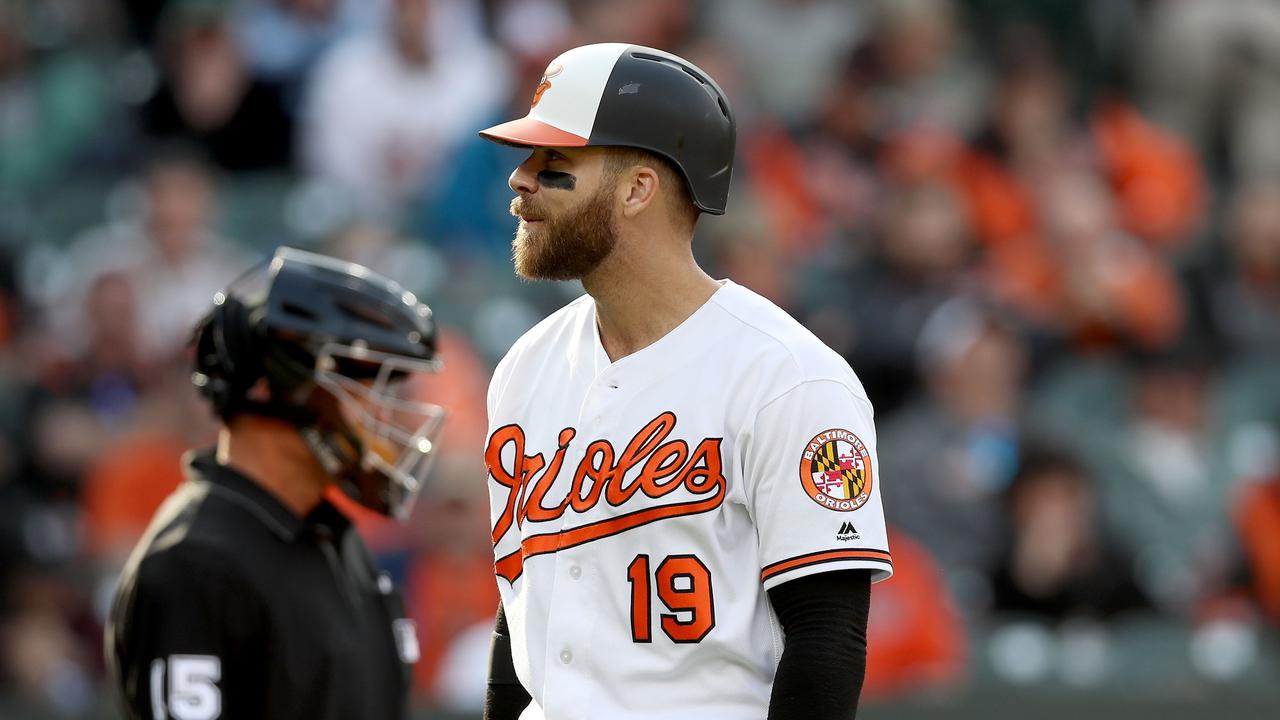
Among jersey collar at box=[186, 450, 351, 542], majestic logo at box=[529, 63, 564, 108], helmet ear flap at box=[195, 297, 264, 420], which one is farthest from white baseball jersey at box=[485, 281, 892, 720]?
helmet ear flap at box=[195, 297, 264, 420]

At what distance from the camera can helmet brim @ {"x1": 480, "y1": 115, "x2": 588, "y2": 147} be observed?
2.71 m

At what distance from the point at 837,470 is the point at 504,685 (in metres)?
0.74

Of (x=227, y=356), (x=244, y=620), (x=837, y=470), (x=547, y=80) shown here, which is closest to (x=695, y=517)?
(x=837, y=470)

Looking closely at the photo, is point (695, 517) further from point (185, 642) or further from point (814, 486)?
point (185, 642)

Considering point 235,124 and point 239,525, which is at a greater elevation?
point 235,124

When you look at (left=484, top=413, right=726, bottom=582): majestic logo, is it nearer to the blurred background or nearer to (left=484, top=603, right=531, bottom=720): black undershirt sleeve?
(left=484, top=603, right=531, bottom=720): black undershirt sleeve

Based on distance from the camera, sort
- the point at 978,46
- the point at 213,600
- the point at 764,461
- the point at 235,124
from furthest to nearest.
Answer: the point at 978,46 → the point at 235,124 → the point at 213,600 → the point at 764,461

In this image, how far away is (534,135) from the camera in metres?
2.73

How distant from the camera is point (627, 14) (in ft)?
30.0

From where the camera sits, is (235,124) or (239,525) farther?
(235,124)

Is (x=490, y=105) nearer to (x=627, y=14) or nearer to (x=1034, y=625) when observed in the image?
(x=627, y=14)

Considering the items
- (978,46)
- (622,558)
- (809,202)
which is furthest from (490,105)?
(622,558)

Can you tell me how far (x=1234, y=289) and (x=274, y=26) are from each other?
5.09m

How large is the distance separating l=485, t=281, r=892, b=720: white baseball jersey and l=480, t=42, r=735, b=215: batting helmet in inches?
9.2
